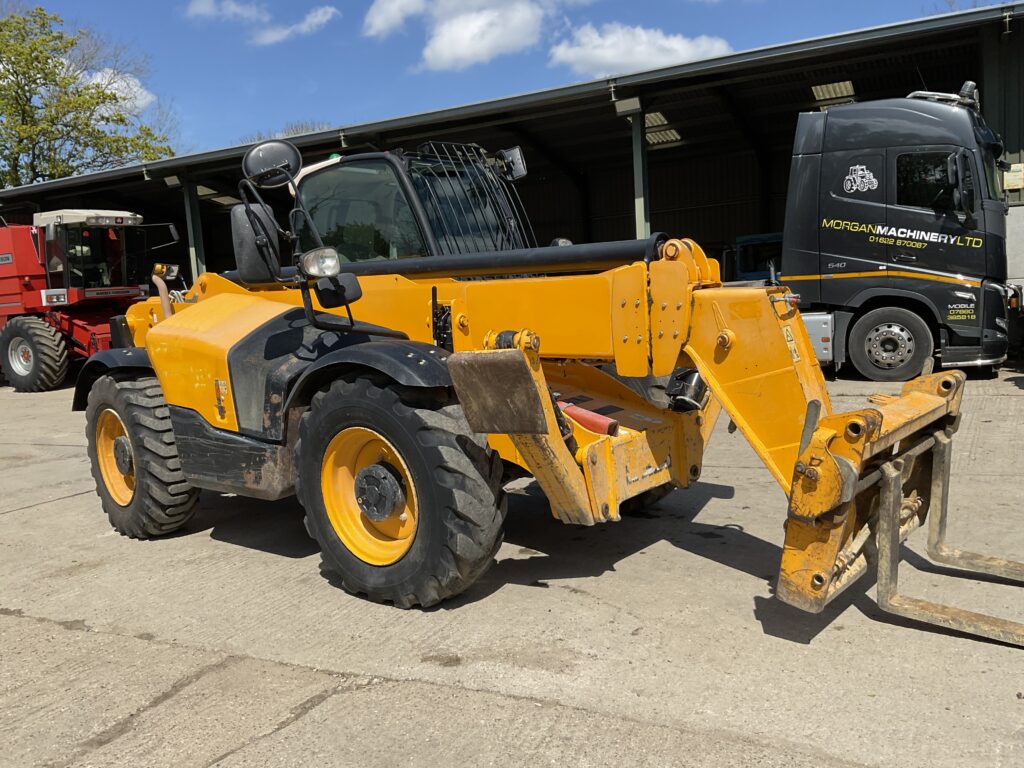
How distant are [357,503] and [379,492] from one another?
9.4 inches

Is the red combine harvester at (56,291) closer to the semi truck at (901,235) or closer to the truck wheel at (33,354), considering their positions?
the truck wheel at (33,354)

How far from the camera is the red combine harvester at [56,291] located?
605 inches

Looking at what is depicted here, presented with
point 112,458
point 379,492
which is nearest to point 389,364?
point 379,492

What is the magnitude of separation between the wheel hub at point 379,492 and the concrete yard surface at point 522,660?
0.47 meters

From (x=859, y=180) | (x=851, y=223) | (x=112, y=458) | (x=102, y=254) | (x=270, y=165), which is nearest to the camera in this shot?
(x=270, y=165)

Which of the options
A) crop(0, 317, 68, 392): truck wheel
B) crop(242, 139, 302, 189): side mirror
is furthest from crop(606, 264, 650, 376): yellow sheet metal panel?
crop(0, 317, 68, 392): truck wheel

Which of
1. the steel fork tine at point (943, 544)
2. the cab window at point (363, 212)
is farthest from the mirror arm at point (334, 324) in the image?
the steel fork tine at point (943, 544)

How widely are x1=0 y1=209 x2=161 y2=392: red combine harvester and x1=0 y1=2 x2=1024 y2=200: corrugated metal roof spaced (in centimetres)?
340

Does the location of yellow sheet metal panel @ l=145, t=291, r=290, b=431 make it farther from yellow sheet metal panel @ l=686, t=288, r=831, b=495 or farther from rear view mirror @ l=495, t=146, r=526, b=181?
yellow sheet metal panel @ l=686, t=288, r=831, b=495

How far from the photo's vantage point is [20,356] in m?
15.8

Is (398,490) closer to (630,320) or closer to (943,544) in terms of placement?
(630,320)

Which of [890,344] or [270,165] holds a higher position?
[270,165]

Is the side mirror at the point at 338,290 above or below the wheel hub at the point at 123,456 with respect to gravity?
above

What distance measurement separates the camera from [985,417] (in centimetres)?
816
